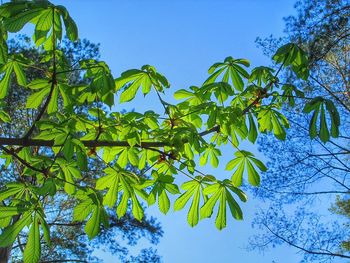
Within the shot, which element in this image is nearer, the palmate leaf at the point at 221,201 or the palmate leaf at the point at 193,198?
the palmate leaf at the point at 221,201

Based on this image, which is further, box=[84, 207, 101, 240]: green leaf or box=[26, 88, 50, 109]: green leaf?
box=[26, 88, 50, 109]: green leaf

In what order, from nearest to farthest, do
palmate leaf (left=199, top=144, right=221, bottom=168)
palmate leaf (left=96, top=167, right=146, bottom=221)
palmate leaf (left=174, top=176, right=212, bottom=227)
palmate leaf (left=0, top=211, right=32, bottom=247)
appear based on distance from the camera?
palmate leaf (left=0, top=211, right=32, bottom=247), palmate leaf (left=96, top=167, right=146, bottom=221), palmate leaf (left=174, top=176, right=212, bottom=227), palmate leaf (left=199, top=144, right=221, bottom=168)

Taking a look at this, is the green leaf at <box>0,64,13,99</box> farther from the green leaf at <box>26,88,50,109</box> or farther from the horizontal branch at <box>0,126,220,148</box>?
the horizontal branch at <box>0,126,220,148</box>

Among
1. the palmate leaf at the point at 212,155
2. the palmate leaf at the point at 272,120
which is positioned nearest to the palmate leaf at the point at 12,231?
the palmate leaf at the point at 212,155

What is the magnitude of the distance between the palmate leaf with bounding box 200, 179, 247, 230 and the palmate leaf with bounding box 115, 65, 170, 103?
1.21 ft

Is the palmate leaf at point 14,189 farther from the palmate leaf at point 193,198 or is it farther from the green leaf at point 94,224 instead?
the palmate leaf at point 193,198

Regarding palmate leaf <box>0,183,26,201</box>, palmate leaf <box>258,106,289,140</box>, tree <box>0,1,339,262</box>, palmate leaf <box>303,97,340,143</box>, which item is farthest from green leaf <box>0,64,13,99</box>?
palmate leaf <box>303,97,340,143</box>

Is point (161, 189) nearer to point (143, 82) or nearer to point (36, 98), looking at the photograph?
point (143, 82)

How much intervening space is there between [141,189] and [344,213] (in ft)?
21.5

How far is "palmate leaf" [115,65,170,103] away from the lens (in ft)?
4.35

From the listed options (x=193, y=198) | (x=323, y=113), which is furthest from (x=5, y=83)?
(x=323, y=113)

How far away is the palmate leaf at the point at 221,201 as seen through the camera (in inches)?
50.4

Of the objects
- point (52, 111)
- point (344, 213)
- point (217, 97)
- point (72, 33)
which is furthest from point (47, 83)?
point (344, 213)

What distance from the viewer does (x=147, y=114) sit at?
1437mm
